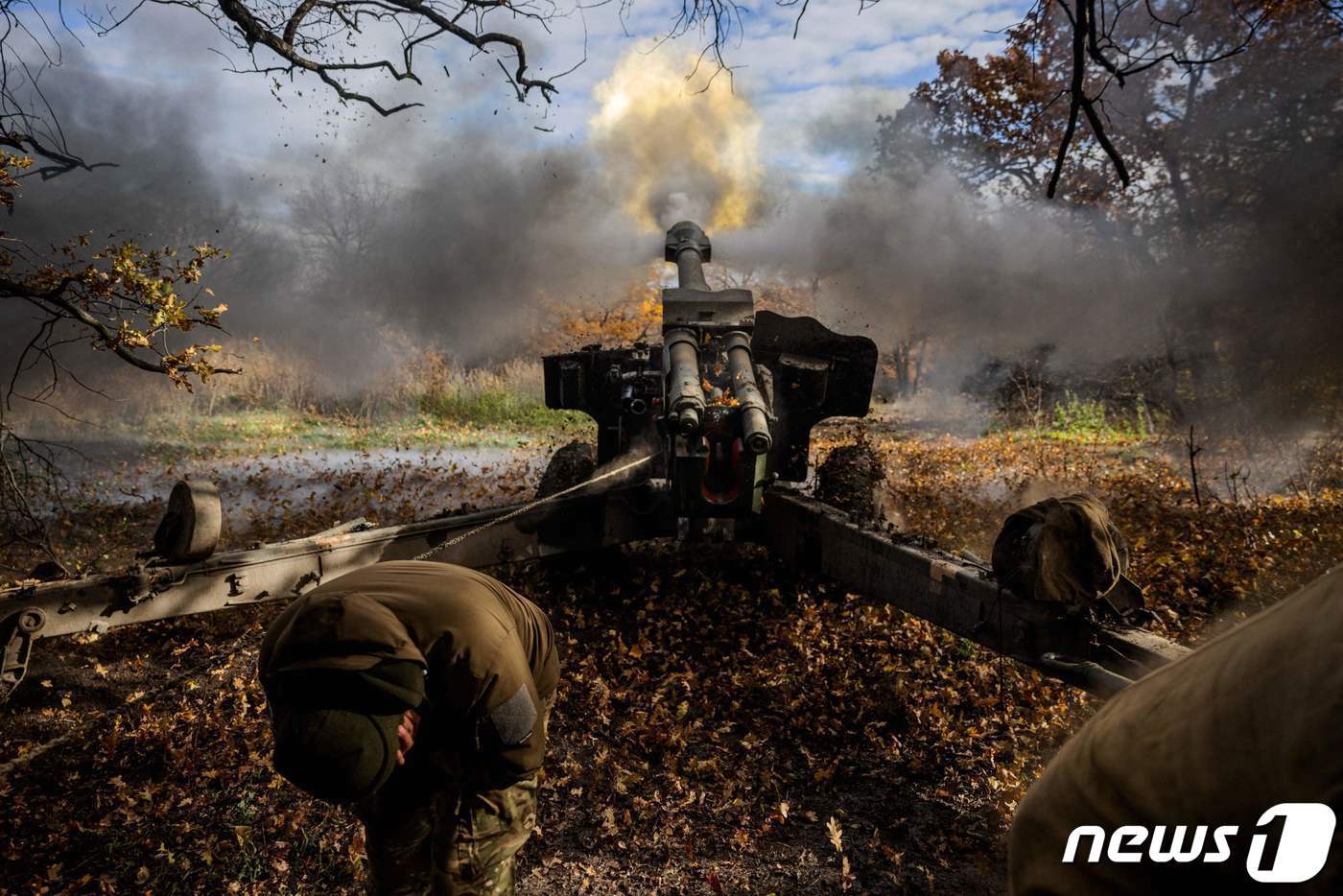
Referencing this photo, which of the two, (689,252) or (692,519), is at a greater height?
(689,252)

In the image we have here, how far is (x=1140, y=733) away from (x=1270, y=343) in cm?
1284

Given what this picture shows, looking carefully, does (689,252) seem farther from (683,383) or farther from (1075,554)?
(1075,554)

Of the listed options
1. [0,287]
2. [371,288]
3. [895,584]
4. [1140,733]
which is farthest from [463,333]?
[1140,733]

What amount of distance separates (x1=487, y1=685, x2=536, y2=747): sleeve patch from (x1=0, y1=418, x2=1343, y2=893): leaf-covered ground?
117 cm

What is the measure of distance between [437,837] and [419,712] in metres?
0.42

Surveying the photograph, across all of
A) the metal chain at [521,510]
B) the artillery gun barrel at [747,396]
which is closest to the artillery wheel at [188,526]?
the metal chain at [521,510]

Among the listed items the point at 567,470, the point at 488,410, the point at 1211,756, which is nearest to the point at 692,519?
the point at 567,470

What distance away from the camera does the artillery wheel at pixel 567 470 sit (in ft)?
22.4

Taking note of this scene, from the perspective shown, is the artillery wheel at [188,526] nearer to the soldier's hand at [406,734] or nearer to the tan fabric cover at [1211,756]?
the soldier's hand at [406,734]

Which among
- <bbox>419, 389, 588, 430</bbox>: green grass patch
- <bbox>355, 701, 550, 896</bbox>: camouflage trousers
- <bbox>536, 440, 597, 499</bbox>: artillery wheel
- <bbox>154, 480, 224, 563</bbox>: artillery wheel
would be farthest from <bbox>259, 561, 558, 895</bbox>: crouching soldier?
<bbox>419, 389, 588, 430</bbox>: green grass patch

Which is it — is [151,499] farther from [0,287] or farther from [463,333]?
[463,333]

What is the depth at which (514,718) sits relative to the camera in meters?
2.40

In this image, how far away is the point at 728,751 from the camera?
13.7 feet

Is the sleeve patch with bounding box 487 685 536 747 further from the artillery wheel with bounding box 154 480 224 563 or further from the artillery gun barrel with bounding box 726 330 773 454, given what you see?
the artillery gun barrel with bounding box 726 330 773 454
